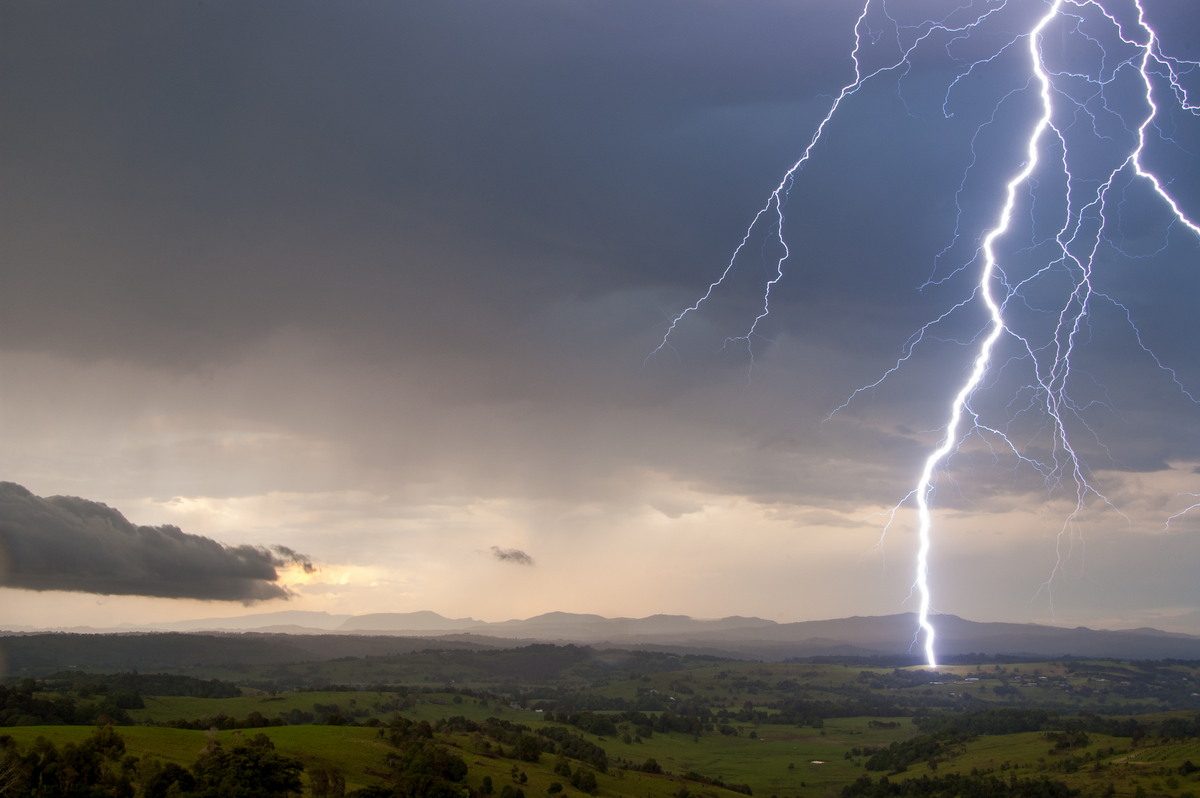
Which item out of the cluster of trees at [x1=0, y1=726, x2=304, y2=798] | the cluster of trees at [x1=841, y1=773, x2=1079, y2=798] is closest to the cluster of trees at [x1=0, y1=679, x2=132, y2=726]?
the cluster of trees at [x1=0, y1=726, x2=304, y2=798]

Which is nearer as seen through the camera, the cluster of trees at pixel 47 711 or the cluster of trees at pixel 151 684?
the cluster of trees at pixel 47 711

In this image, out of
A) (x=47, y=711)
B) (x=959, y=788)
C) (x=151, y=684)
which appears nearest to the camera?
(x=47, y=711)

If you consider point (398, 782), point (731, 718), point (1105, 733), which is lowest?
point (731, 718)

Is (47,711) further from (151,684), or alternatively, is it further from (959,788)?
(959,788)

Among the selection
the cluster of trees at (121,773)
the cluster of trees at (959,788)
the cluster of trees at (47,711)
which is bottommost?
the cluster of trees at (959,788)

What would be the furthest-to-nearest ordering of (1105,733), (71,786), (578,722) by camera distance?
(578,722) < (1105,733) < (71,786)

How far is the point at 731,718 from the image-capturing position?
17788cm

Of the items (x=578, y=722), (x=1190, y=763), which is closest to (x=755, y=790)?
(x=578, y=722)

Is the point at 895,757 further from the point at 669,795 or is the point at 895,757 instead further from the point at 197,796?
the point at 197,796

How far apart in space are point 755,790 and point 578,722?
38.7 metres

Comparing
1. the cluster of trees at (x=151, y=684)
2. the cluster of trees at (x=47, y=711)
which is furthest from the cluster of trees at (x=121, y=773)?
the cluster of trees at (x=151, y=684)

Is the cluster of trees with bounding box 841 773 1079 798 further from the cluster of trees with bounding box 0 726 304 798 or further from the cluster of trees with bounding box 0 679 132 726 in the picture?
the cluster of trees with bounding box 0 679 132 726

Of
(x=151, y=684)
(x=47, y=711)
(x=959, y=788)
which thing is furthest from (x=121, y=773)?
(x=151, y=684)

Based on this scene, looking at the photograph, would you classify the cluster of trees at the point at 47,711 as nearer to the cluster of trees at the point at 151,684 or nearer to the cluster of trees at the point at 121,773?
the cluster of trees at the point at 121,773
